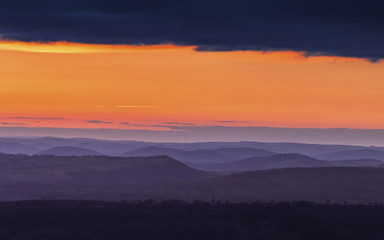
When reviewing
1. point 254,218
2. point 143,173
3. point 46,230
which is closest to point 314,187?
point 143,173

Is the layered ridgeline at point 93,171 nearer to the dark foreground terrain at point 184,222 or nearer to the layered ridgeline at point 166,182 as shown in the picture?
the layered ridgeline at point 166,182

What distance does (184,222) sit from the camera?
5862 centimetres

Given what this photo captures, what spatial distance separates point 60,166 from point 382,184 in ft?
216

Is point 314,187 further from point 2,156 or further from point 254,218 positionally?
point 2,156

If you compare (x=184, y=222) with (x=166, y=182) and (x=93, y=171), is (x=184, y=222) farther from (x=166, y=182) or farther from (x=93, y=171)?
(x=93, y=171)

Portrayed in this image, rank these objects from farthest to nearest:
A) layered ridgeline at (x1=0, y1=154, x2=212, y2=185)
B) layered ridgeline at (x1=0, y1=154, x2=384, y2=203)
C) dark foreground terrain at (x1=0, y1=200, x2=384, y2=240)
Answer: layered ridgeline at (x1=0, y1=154, x2=212, y2=185) < layered ridgeline at (x1=0, y1=154, x2=384, y2=203) < dark foreground terrain at (x1=0, y1=200, x2=384, y2=240)

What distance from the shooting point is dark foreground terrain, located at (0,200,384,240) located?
55469 millimetres

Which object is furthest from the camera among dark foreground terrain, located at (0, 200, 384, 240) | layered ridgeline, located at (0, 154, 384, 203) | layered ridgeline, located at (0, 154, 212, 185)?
layered ridgeline, located at (0, 154, 212, 185)

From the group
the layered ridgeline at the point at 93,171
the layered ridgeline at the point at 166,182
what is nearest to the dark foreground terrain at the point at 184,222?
the layered ridgeline at the point at 166,182

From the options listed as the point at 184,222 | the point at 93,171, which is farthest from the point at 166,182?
the point at 184,222

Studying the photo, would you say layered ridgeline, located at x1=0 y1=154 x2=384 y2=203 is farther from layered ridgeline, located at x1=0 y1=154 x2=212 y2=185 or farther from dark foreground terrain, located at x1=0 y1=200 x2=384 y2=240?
dark foreground terrain, located at x1=0 y1=200 x2=384 y2=240

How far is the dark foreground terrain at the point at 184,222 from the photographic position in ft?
182

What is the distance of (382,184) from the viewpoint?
114 m

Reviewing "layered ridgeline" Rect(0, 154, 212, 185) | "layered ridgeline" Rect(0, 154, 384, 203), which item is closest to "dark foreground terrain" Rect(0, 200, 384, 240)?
"layered ridgeline" Rect(0, 154, 384, 203)
